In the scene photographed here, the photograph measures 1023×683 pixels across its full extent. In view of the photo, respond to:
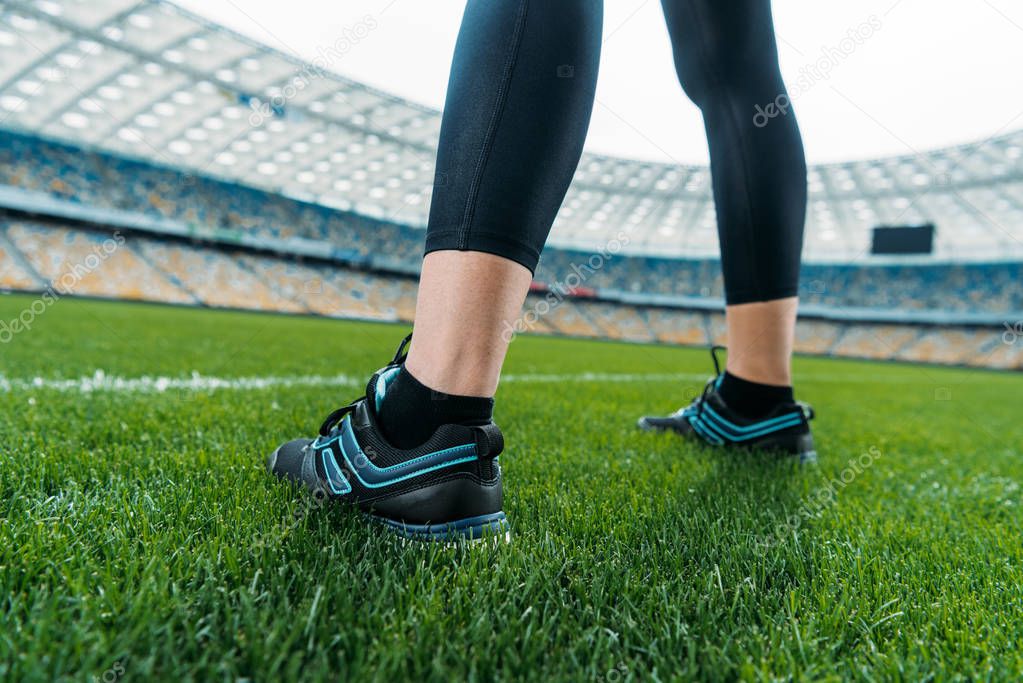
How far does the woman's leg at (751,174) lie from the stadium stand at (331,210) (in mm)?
18100

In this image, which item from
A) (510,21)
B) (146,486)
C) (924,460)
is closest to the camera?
(510,21)

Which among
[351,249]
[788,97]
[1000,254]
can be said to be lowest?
[351,249]

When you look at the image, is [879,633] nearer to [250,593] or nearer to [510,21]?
[250,593]

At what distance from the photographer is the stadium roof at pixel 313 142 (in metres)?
15.9

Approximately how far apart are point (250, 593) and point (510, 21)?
30.5 inches

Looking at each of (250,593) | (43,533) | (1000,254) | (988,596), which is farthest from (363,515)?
(1000,254)

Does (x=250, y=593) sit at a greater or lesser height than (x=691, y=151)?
lesser

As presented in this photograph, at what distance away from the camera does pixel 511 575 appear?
0.67 meters

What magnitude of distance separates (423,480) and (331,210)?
30.0 meters

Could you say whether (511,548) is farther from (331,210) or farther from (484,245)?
(331,210)

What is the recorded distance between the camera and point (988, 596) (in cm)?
74

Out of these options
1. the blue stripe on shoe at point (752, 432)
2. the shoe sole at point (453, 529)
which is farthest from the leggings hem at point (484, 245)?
the blue stripe on shoe at point (752, 432)

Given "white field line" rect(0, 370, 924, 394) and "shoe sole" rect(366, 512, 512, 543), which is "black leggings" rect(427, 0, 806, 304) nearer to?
"shoe sole" rect(366, 512, 512, 543)

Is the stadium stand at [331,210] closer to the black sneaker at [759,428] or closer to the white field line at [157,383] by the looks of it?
the white field line at [157,383]
